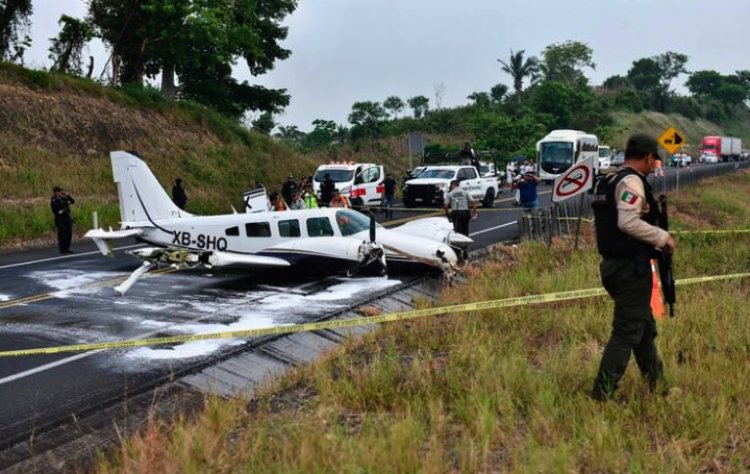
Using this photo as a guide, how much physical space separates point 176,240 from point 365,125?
4257 centimetres

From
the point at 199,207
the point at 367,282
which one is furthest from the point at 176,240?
the point at 199,207

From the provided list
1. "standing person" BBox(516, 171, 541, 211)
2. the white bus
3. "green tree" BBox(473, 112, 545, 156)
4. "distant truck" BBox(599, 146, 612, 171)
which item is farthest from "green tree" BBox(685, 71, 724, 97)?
"standing person" BBox(516, 171, 541, 211)

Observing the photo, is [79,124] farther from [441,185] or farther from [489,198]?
[489,198]

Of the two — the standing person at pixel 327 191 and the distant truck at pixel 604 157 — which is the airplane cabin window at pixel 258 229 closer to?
the standing person at pixel 327 191

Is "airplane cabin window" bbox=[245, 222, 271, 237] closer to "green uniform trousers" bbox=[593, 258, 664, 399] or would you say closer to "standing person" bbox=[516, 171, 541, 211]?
"green uniform trousers" bbox=[593, 258, 664, 399]

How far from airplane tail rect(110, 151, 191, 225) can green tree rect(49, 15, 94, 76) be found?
22.1 m

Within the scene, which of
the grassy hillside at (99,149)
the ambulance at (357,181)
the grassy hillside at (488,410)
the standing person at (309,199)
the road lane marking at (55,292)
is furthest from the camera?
the ambulance at (357,181)

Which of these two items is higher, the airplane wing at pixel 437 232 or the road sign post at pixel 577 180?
the road sign post at pixel 577 180

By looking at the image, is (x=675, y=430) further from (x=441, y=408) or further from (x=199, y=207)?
(x=199, y=207)

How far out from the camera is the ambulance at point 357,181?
→ 93.7 feet

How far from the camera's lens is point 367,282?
13.7 metres

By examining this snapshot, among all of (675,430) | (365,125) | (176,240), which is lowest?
(675,430)

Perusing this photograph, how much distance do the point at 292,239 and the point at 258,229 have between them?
734 millimetres

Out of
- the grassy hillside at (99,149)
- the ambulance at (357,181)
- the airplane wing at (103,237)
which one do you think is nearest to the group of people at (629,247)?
the airplane wing at (103,237)
